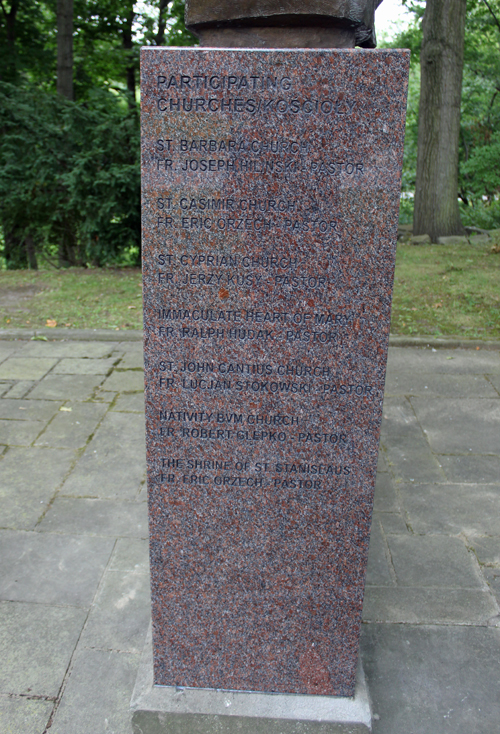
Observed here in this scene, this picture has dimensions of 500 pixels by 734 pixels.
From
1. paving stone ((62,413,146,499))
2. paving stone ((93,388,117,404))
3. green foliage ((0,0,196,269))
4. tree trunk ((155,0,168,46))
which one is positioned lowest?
paving stone ((62,413,146,499))

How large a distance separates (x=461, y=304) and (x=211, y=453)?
6440mm

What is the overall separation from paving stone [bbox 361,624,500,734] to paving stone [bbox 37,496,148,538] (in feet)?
4.77

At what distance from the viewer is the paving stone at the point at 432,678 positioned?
237 cm

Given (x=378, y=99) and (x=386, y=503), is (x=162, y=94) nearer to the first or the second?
(x=378, y=99)

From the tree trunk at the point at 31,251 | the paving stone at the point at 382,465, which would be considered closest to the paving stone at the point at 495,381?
the paving stone at the point at 382,465

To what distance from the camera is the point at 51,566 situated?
10.4 feet

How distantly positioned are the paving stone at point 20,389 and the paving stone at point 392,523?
3.25 metres

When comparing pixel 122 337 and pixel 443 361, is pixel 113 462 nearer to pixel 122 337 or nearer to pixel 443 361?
pixel 122 337

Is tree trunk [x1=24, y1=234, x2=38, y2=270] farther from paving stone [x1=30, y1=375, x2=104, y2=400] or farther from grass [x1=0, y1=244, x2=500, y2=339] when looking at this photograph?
paving stone [x1=30, y1=375, x2=104, y2=400]

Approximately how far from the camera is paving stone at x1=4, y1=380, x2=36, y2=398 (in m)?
5.17

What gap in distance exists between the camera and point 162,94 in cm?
168

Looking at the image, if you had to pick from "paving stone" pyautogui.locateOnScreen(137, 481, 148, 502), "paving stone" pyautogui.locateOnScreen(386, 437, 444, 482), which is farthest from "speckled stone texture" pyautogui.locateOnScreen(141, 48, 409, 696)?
"paving stone" pyautogui.locateOnScreen(386, 437, 444, 482)

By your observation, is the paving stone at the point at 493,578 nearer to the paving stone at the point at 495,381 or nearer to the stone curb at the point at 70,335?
the paving stone at the point at 495,381

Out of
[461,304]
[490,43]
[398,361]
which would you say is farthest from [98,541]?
[490,43]
